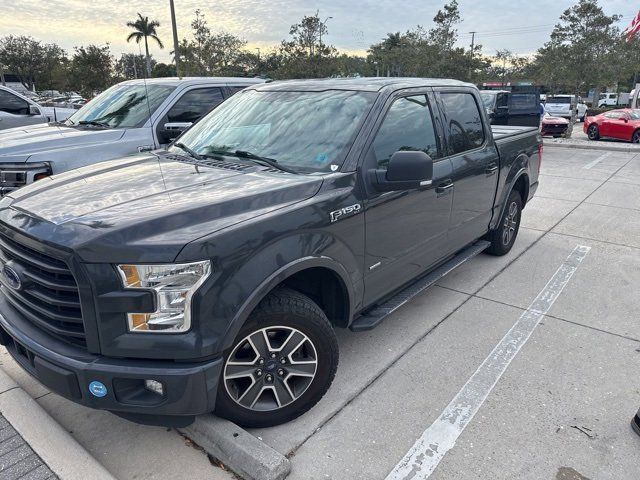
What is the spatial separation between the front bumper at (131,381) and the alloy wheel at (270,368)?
251mm

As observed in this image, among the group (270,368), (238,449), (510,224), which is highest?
(510,224)

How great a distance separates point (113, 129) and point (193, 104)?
3.40 ft

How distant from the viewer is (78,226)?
2191mm

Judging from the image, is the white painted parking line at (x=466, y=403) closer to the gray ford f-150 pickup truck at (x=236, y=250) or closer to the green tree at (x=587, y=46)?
the gray ford f-150 pickup truck at (x=236, y=250)

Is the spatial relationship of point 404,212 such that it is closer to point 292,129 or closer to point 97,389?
point 292,129

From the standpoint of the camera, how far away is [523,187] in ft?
18.8

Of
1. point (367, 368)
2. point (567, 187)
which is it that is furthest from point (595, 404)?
point (567, 187)

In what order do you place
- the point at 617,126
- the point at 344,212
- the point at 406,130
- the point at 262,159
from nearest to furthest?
the point at 344,212 < the point at 262,159 < the point at 406,130 < the point at 617,126

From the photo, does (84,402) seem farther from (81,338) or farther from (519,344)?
(519,344)

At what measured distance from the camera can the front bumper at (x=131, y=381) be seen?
2.15 metres

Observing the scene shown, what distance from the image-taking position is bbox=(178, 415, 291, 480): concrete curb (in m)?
2.39

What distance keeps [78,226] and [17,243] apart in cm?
48

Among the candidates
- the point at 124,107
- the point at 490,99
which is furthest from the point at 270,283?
the point at 490,99

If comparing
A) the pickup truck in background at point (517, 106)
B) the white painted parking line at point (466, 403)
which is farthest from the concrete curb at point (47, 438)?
the pickup truck in background at point (517, 106)
